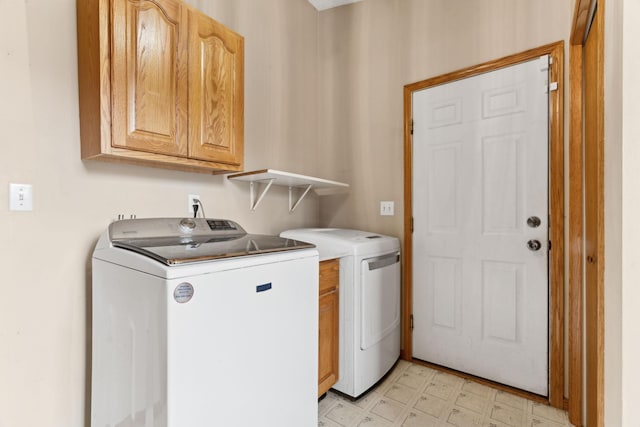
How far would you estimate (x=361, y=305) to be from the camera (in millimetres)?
1834

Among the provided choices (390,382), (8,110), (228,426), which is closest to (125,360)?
(228,426)

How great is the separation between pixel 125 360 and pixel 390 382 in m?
1.62

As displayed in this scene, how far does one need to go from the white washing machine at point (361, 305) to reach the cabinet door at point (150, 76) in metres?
1.00

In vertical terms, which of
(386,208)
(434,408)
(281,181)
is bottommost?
(434,408)

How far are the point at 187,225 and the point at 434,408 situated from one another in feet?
5.63

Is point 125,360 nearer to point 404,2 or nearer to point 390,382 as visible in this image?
point 390,382

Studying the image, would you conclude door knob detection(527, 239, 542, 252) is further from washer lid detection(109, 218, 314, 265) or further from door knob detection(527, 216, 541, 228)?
washer lid detection(109, 218, 314, 265)

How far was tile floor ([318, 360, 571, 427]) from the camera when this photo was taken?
166 cm

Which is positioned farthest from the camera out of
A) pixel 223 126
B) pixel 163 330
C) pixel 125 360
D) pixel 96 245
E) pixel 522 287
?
pixel 522 287

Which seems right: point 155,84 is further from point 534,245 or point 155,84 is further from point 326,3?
point 534,245

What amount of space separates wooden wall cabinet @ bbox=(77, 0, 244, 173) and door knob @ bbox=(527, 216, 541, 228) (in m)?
1.78

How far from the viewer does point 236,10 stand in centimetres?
204

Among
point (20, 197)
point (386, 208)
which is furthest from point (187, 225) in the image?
point (386, 208)

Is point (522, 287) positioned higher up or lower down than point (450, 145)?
lower down
